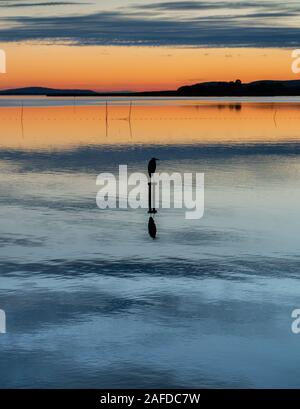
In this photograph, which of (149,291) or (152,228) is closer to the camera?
(149,291)

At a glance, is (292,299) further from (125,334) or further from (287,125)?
(287,125)

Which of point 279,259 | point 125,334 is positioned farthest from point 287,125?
point 125,334

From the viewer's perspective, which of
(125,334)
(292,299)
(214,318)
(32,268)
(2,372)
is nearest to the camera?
(2,372)

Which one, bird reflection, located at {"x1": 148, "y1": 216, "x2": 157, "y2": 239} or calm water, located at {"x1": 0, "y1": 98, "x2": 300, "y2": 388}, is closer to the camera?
calm water, located at {"x1": 0, "y1": 98, "x2": 300, "y2": 388}

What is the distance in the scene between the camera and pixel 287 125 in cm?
10356

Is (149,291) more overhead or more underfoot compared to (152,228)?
more underfoot

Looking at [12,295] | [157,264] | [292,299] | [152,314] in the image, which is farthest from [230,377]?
[157,264]

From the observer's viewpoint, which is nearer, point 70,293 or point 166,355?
point 166,355

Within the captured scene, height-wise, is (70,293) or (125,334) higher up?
(70,293)

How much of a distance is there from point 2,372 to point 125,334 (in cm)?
268

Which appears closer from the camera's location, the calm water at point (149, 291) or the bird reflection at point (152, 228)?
the calm water at point (149, 291)
